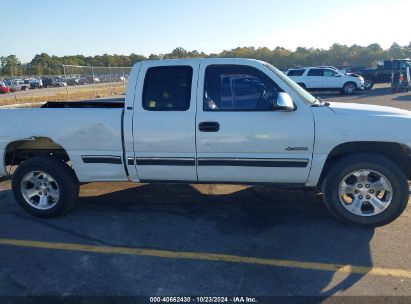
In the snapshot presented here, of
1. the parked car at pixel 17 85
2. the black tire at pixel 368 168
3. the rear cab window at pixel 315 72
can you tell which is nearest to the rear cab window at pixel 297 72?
the rear cab window at pixel 315 72

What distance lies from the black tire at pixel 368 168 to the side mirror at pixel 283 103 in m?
0.88

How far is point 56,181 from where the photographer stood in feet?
16.0

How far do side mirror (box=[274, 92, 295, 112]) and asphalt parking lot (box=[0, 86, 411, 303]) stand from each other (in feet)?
4.56

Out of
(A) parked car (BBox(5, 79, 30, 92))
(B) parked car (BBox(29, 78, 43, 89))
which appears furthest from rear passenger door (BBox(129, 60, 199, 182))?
(B) parked car (BBox(29, 78, 43, 89))

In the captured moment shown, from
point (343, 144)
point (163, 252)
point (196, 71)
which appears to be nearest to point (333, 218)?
point (343, 144)

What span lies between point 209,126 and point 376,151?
1.95m

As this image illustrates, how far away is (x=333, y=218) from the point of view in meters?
4.73

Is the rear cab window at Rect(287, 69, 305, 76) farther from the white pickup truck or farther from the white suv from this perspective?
the white pickup truck

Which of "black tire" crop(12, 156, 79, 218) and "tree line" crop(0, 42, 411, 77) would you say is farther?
"tree line" crop(0, 42, 411, 77)

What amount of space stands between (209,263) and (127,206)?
1971 mm

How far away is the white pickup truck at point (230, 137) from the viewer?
427 centimetres

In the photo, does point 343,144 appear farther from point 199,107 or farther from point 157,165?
point 157,165

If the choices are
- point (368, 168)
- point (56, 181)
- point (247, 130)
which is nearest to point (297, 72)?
point (368, 168)

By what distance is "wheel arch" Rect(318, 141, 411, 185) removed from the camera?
170 inches
